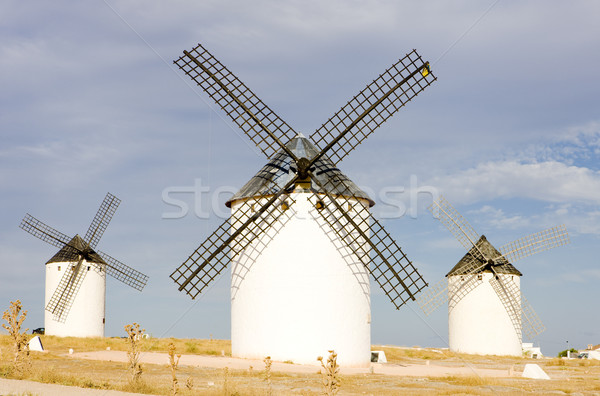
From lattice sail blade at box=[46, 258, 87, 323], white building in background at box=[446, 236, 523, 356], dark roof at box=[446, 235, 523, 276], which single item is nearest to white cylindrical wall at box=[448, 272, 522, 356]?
white building in background at box=[446, 236, 523, 356]

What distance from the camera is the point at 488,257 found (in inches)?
1412

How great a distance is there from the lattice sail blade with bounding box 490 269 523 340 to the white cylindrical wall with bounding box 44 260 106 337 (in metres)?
21.8

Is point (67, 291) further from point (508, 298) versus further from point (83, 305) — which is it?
point (508, 298)

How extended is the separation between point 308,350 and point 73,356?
9.18 m

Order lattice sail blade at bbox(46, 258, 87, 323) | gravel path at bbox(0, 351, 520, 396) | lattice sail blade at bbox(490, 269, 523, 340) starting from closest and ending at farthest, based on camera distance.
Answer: gravel path at bbox(0, 351, 520, 396) → lattice sail blade at bbox(490, 269, 523, 340) → lattice sail blade at bbox(46, 258, 87, 323)

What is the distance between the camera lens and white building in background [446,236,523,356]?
36125 mm

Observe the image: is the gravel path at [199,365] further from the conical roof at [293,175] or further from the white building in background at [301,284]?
the conical roof at [293,175]

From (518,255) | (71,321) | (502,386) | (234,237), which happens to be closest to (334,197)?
(234,237)

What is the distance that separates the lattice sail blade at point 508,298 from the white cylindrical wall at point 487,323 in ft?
0.41

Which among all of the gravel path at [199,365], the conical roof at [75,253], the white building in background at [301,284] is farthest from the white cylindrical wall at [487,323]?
the conical roof at [75,253]

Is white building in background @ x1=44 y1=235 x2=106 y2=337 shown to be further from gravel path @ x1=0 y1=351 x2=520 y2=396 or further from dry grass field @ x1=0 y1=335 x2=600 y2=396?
dry grass field @ x1=0 y1=335 x2=600 y2=396

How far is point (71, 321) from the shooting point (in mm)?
38094

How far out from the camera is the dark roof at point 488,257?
3609cm

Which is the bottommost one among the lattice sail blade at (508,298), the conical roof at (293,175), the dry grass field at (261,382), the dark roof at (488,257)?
the dry grass field at (261,382)
